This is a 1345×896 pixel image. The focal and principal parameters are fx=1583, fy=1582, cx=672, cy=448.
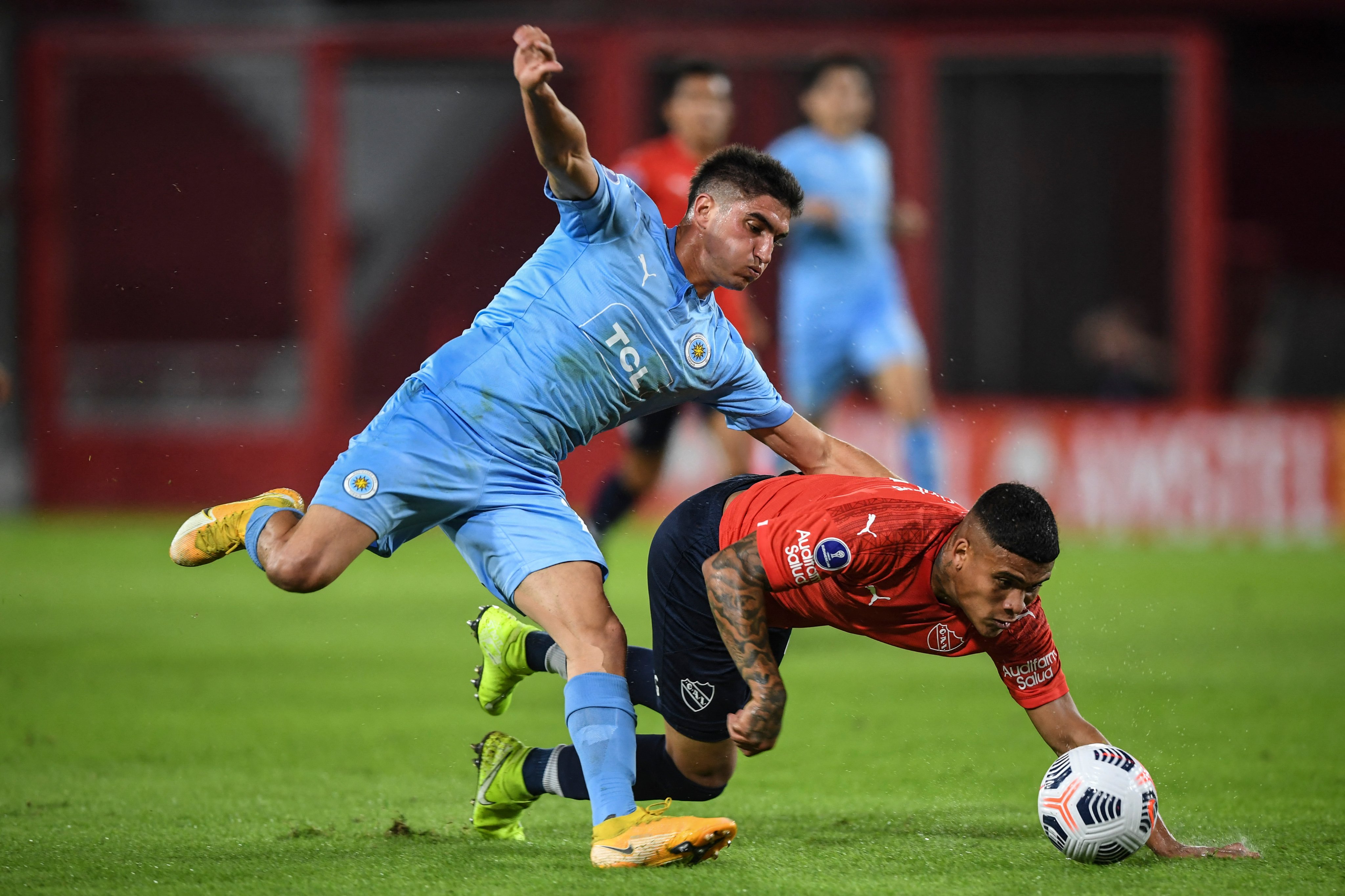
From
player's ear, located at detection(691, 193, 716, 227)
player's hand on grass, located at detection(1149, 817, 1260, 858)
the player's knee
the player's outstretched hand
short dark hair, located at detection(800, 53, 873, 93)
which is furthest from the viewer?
short dark hair, located at detection(800, 53, 873, 93)

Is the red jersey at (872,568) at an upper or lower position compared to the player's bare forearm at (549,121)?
lower

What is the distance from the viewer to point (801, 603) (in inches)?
A: 164

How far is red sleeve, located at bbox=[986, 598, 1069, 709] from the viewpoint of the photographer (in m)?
4.09

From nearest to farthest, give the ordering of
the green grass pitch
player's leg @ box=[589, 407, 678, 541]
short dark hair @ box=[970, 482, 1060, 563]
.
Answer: short dark hair @ box=[970, 482, 1060, 563]
the green grass pitch
player's leg @ box=[589, 407, 678, 541]

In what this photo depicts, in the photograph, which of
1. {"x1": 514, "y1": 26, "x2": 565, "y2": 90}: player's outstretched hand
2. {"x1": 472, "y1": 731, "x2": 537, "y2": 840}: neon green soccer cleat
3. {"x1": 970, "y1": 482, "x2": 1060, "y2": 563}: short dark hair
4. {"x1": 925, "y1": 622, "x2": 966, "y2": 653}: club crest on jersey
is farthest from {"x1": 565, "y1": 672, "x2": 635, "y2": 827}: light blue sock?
{"x1": 514, "y1": 26, "x2": 565, "y2": 90}: player's outstretched hand

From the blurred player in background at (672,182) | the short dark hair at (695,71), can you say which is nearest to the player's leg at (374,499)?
the blurred player in background at (672,182)

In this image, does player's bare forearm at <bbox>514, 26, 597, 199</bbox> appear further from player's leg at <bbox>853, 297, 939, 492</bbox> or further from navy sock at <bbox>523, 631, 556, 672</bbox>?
player's leg at <bbox>853, 297, 939, 492</bbox>

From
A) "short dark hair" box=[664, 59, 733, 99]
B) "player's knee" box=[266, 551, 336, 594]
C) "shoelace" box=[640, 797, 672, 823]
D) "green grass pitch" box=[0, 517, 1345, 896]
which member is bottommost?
"green grass pitch" box=[0, 517, 1345, 896]

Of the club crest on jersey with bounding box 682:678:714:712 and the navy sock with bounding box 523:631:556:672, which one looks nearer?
the club crest on jersey with bounding box 682:678:714:712

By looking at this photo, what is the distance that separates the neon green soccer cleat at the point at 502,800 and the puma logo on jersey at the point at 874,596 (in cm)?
114

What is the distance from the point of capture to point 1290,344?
786 inches

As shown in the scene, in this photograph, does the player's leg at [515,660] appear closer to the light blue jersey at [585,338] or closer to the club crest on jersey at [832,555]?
the light blue jersey at [585,338]

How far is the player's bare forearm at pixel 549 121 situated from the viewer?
4234 mm

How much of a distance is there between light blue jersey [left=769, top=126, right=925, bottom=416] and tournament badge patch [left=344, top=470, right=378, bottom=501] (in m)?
5.05
